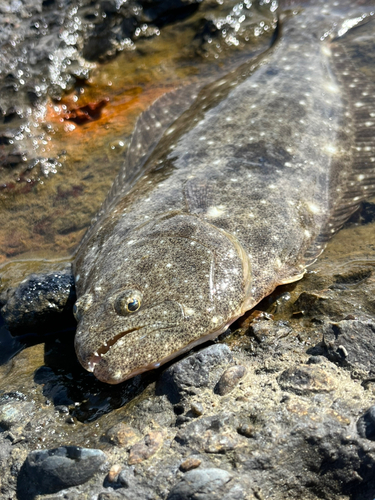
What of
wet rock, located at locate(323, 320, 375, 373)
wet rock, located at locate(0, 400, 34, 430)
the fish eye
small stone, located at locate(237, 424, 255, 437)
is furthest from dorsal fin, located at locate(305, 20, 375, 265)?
wet rock, located at locate(0, 400, 34, 430)

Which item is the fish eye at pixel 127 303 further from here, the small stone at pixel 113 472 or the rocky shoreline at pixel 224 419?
the small stone at pixel 113 472

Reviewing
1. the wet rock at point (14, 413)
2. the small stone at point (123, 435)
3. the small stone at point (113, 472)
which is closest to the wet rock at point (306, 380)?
the small stone at point (123, 435)

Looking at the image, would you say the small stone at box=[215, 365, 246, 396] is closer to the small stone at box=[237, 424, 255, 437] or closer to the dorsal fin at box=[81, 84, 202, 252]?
the small stone at box=[237, 424, 255, 437]

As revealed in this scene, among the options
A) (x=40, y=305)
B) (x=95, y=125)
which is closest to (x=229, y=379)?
(x=40, y=305)

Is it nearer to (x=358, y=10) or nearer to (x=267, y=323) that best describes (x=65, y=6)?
(x=358, y=10)

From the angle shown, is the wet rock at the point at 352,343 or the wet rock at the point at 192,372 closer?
the wet rock at the point at 352,343

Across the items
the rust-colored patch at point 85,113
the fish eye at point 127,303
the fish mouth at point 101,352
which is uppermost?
the rust-colored patch at point 85,113

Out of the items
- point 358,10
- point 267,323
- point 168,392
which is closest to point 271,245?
point 267,323

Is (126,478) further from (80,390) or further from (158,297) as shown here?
(158,297)
